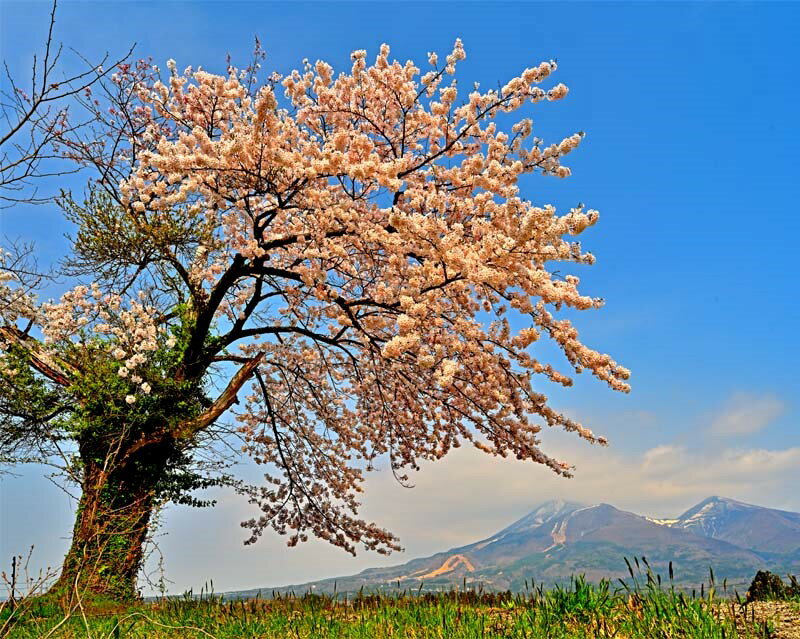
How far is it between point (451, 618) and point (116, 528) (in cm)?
820

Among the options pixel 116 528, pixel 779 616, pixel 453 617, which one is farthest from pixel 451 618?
pixel 116 528

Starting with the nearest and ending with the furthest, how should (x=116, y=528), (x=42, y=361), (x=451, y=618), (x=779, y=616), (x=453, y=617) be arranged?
(x=779, y=616)
(x=451, y=618)
(x=453, y=617)
(x=116, y=528)
(x=42, y=361)

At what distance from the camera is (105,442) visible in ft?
40.2

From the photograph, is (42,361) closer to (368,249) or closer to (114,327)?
(114,327)

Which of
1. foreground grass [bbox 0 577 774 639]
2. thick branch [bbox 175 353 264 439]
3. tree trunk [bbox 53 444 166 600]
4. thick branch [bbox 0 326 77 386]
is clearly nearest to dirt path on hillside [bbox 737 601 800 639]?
foreground grass [bbox 0 577 774 639]

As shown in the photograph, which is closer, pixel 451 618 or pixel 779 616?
pixel 779 616

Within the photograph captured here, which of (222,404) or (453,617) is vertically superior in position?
(222,404)

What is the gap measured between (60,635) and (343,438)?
8659mm

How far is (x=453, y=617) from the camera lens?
18.2 ft

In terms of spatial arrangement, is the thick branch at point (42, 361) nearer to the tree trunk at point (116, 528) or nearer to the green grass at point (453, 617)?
the tree trunk at point (116, 528)

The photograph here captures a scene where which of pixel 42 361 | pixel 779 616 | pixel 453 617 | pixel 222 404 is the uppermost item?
pixel 42 361

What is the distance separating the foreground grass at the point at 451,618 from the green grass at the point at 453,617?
10 mm

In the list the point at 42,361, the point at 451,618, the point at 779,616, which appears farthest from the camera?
the point at 42,361

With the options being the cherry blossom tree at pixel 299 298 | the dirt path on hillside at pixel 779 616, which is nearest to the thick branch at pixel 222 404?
the cherry blossom tree at pixel 299 298
